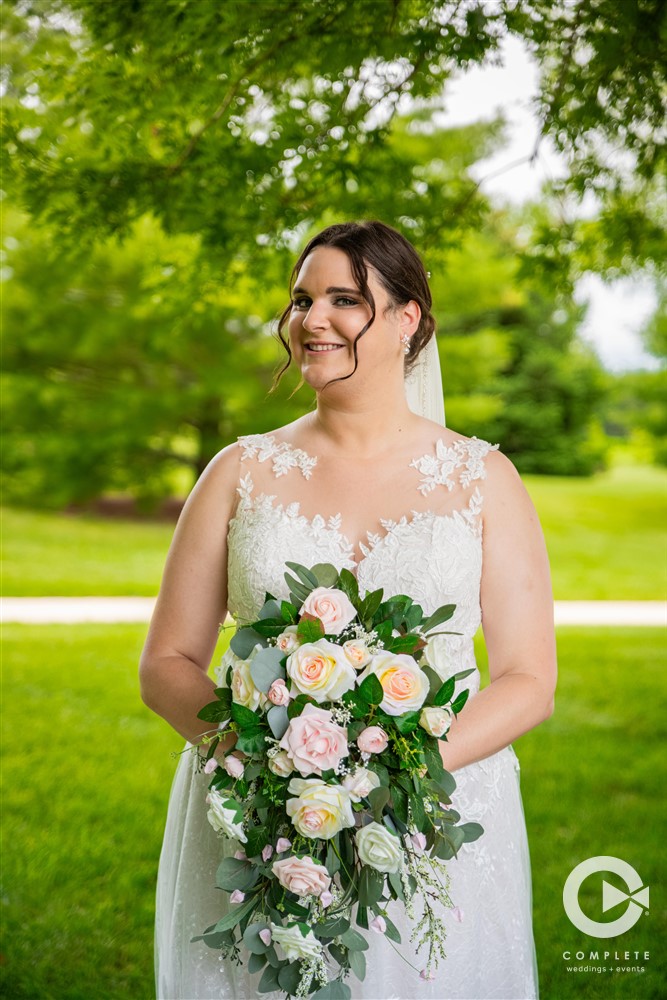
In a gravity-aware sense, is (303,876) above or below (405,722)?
below

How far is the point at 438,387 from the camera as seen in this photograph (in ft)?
10.7

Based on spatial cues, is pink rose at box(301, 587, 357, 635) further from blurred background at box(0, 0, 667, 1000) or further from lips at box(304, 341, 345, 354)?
blurred background at box(0, 0, 667, 1000)

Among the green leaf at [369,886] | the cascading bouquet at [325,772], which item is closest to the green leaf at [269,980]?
the cascading bouquet at [325,772]

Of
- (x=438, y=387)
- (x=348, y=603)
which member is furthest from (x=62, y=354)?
(x=348, y=603)

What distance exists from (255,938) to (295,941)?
0.12 m

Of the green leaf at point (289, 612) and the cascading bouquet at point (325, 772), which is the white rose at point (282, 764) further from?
the green leaf at point (289, 612)

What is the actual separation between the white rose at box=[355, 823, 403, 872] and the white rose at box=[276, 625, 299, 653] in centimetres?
37

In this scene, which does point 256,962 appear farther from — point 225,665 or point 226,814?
point 225,665

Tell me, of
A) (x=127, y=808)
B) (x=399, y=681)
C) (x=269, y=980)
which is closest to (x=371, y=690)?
(x=399, y=681)

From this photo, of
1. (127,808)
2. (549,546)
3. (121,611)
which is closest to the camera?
(127,808)

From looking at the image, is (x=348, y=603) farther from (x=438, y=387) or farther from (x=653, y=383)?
(x=653, y=383)

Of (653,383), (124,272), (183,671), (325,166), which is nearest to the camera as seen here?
(183,671)

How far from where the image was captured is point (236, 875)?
79.0 inches

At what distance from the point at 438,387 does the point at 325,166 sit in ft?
4.86
